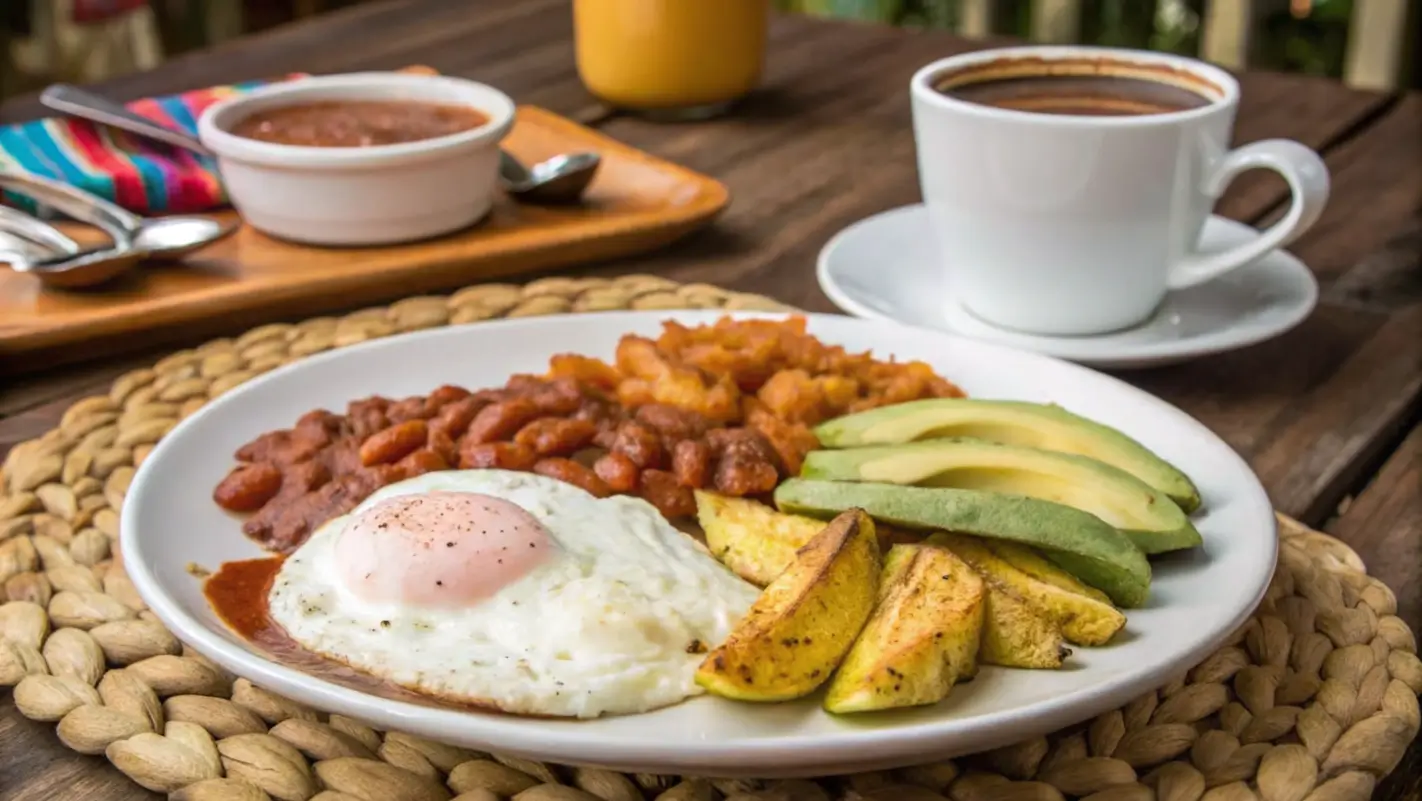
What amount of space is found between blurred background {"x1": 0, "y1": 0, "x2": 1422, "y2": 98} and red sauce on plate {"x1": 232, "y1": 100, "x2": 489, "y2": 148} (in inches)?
88.4

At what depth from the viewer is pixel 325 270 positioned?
224 centimetres

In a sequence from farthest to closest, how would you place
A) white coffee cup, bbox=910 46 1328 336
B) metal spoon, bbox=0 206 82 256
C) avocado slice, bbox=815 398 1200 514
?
1. metal spoon, bbox=0 206 82 256
2. white coffee cup, bbox=910 46 1328 336
3. avocado slice, bbox=815 398 1200 514

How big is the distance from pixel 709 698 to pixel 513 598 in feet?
0.71

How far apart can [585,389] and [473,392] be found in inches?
6.0

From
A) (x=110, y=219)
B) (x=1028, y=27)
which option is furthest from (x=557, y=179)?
(x=1028, y=27)

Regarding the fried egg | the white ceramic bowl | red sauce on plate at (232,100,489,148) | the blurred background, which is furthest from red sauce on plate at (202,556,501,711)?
the blurred background

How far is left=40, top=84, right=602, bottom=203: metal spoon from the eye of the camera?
99.6 inches

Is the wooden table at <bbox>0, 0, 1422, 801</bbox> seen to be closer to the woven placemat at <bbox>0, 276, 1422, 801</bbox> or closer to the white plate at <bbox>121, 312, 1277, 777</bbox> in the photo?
the woven placemat at <bbox>0, 276, 1422, 801</bbox>

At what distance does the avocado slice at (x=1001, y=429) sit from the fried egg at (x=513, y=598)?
9.7 inches

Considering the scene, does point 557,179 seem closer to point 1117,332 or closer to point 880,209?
point 880,209

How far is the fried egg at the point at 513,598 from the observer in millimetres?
1146

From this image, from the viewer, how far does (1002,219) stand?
6.43ft

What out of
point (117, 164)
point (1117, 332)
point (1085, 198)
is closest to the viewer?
point (1085, 198)

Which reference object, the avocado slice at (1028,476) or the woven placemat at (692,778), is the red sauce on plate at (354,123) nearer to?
the woven placemat at (692,778)
